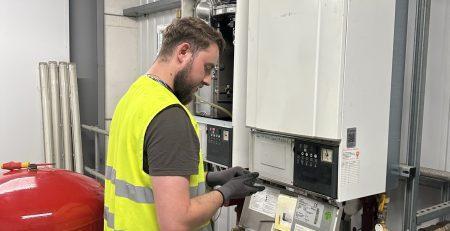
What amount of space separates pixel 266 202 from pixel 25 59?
266cm

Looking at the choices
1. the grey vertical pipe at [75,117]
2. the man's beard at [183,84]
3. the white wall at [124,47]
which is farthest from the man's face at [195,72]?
the grey vertical pipe at [75,117]

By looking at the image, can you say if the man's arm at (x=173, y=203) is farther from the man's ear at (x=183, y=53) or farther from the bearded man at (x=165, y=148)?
the man's ear at (x=183, y=53)

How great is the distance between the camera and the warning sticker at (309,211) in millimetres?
1498

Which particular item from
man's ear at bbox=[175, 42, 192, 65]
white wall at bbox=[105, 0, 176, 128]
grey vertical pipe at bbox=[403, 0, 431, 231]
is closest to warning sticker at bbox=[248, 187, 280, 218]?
grey vertical pipe at bbox=[403, 0, 431, 231]

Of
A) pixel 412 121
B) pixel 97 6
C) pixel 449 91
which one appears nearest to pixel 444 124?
pixel 449 91

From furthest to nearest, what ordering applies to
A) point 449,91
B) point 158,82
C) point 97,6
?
point 97,6
point 449,91
point 158,82

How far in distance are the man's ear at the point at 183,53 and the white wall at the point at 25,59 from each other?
269cm

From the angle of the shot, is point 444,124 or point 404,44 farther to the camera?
point 444,124

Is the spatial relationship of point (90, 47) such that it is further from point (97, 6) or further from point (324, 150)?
point (324, 150)

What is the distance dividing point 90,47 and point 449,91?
3044mm

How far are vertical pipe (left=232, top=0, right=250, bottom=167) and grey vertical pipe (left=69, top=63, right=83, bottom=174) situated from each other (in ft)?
6.92

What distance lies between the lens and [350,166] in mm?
1376

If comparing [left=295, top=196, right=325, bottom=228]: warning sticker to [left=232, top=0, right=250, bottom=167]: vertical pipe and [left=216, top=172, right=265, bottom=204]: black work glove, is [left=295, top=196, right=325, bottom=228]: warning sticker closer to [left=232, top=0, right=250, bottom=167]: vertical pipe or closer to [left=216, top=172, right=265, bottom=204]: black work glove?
[left=216, top=172, right=265, bottom=204]: black work glove

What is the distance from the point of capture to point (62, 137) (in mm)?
3473
